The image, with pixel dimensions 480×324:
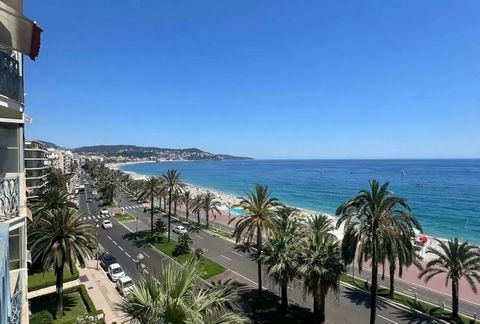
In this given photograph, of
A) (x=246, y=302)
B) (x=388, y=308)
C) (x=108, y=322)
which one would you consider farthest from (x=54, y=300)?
(x=388, y=308)

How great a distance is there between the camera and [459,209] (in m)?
86.0

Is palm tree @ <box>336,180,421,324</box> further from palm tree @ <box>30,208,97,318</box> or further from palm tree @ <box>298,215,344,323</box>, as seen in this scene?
palm tree @ <box>30,208,97,318</box>

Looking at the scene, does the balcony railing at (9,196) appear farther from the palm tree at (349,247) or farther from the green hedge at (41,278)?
the green hedge at (41,278)

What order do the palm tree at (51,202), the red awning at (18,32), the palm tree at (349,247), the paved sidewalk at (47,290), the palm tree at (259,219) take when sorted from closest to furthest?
the red awning at (18,32) → the palm tree at (349,247) → the paved sidewalk at (47,290) → the palm tree at (259,219) → the palm tree at (51,202)

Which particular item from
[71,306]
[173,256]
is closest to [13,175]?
[71,306]

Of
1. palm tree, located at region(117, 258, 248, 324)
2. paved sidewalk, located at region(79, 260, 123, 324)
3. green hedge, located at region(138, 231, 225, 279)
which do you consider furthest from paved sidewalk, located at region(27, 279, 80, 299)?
palm tree, located at region(117, 258, 248, 324)

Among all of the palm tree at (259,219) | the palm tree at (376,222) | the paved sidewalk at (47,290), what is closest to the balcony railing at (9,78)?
the palm tree at (376,222)

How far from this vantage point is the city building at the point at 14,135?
726 cm

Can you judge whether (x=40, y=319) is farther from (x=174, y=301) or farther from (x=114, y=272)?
(x=174, y=301)

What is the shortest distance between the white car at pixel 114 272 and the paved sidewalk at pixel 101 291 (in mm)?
491

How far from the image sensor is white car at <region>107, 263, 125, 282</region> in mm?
32812

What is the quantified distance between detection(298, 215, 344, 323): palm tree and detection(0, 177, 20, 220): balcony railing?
19.1 m

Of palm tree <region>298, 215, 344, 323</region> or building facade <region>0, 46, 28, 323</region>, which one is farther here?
palm tree <region>298, 215, 344, 323</region>

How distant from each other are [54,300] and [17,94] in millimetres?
27855
